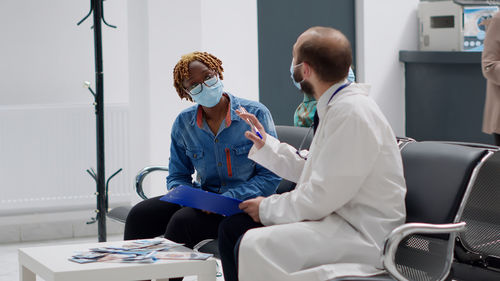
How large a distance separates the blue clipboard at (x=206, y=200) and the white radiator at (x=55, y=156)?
2.40 meters

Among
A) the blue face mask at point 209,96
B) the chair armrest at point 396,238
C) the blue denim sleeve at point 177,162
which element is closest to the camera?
the chair armrest at point 396,238

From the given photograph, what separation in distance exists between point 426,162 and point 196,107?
42.1 inches

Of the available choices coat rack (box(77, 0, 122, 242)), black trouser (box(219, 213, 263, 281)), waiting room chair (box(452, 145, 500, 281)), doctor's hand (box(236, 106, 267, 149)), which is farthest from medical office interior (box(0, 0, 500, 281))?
waiting room chair (box(452, 145, 500, 281))

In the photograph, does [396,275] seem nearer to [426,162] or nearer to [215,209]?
[426,162]

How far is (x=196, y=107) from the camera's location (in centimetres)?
355

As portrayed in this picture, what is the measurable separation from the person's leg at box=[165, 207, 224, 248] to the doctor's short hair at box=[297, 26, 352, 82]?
838mm

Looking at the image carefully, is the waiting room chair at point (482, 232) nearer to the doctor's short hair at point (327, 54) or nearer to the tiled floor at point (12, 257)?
the doctor's short hair at point (327, 54)

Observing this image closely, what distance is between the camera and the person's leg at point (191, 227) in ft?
10.7

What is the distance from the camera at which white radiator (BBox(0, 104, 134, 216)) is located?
5.26m

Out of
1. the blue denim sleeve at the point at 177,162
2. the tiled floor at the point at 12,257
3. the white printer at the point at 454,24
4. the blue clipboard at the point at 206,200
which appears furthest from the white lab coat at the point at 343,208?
the white printer at the point at 454,24

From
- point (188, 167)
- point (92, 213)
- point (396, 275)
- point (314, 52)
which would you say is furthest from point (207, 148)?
point (92, 213)

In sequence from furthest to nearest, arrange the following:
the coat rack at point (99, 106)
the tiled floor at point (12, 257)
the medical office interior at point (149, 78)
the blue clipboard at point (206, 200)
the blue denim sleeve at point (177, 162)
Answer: the medical office interior at point (149, 78) < the tiled floor at point (12, 257) < the coat rack at point (99, 106) < the blue denim sleeve at point (177, 162) < the blue clipboard at point (206, 200)

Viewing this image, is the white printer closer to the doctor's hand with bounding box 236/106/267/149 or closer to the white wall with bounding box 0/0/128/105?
the white wall with bounding box 0/0/128/105

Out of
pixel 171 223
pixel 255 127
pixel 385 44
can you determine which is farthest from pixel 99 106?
pixel 385 44
